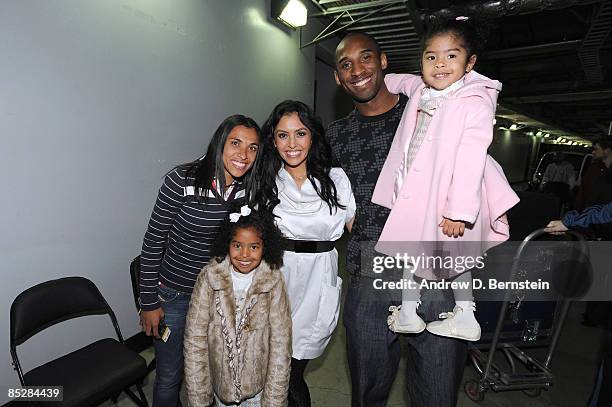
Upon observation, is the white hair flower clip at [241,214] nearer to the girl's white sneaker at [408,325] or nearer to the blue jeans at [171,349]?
the blue jeans at [171,349]

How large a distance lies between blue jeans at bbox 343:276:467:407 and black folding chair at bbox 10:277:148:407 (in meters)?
Result: 1.25

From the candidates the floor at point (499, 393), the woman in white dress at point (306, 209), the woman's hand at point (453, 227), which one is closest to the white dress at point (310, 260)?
the woman in white dress at point (306, 209)

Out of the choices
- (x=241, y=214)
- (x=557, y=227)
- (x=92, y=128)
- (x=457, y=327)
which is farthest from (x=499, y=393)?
(x=92, y=128)

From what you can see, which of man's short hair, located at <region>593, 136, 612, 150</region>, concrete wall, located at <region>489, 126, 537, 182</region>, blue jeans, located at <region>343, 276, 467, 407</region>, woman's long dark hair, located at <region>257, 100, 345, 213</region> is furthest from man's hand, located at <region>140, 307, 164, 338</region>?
concrete wall, located at <region>489, 126, 537, 182</region>

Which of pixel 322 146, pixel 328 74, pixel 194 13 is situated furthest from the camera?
pixel 328 74

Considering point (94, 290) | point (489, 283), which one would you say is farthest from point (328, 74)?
point (94, 290)

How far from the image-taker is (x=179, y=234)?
1.66 metres

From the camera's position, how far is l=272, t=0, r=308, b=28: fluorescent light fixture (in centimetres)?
452

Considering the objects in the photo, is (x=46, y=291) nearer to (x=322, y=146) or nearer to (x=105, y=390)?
(x=105, y=390)

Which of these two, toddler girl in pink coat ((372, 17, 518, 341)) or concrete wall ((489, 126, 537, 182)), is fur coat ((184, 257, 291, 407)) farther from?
concrete wall ((489, 126, 537, 182))

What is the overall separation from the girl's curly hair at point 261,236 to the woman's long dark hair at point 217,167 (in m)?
0.13

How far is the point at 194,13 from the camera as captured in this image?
329 centimetres

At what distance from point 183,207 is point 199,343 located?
64 cm

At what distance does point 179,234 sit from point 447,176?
4.06 ft
